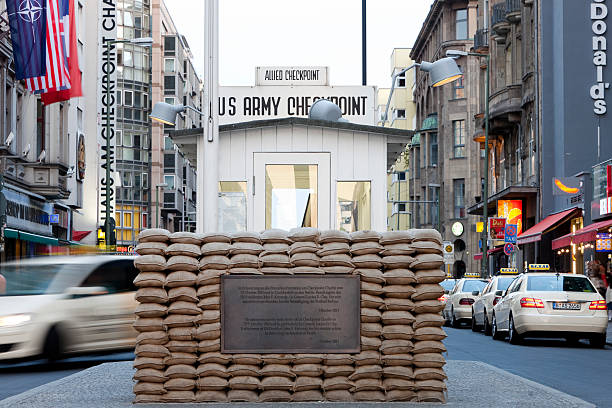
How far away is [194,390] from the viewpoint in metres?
10.1

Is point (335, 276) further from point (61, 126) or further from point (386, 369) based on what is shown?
point (61, 126)

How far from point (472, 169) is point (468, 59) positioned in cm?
877

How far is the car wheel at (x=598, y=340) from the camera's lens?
23.2m

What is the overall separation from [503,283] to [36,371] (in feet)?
46.2

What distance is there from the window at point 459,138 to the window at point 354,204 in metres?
77.5

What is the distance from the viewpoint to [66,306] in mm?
17172

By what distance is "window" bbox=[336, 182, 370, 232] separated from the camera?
1418 cm

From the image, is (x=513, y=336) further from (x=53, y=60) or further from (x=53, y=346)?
(x=53, y=60)

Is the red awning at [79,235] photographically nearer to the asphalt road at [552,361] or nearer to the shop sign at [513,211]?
the shop sign at [513,211]

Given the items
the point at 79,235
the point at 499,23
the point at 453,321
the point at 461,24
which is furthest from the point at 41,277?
the point at 461,24

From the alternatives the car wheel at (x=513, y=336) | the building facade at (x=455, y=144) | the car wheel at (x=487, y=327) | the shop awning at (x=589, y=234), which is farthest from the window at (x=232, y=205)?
the building facade at (x=455, y=144)

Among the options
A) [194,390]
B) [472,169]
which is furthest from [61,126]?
[472,169]

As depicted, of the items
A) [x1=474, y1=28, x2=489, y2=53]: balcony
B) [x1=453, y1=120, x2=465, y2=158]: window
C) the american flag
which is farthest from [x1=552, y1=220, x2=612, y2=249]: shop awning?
[x1=453, y1=120, x2=465, y2=158]: window

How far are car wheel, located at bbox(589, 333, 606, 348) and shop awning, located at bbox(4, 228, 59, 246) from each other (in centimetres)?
2102
